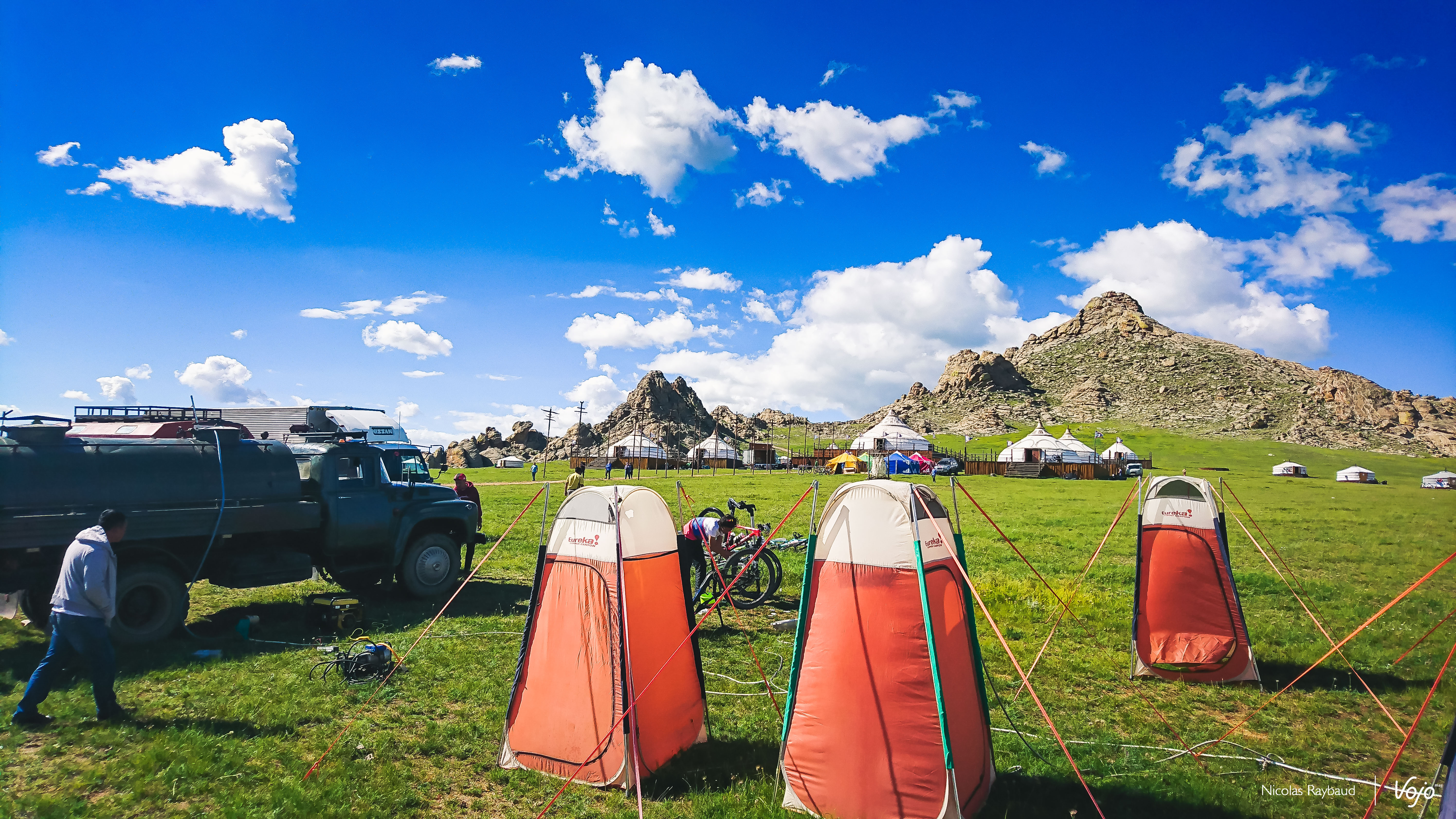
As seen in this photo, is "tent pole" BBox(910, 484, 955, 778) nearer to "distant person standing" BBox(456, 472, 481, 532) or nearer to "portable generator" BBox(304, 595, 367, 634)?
"portable generator" BBox(304, 595, 367, 634)

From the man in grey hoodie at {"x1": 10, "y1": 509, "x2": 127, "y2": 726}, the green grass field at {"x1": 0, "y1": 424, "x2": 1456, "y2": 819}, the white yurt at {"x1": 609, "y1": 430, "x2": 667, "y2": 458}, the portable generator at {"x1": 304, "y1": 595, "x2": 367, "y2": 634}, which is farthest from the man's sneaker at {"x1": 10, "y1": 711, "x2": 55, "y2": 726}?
the white yurt at {"x1": 609, "y1": 430, "x2": 667, "y2": 458}

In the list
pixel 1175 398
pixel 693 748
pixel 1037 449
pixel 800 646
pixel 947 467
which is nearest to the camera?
pixel 800 646

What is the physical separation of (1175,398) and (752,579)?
527 ft

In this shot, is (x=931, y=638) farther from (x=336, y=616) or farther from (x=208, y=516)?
(x=208, y=516)

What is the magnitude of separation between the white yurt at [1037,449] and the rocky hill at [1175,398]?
164 ft

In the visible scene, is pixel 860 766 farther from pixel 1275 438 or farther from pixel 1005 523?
pixel 1275 438

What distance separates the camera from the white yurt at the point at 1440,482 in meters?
58.8

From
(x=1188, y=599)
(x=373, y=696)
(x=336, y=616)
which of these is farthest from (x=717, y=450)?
(x=373, y=696)

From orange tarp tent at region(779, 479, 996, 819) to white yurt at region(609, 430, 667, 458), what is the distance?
82.4m

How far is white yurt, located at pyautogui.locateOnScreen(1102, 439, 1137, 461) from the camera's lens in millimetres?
76500

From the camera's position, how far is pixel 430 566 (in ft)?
43.2

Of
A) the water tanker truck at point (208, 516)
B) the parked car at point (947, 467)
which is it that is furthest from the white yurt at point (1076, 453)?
the water tanker truck at point (208, 516)

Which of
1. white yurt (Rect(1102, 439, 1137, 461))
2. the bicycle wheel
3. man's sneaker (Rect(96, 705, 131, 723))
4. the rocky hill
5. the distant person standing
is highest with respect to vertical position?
the rocky hill

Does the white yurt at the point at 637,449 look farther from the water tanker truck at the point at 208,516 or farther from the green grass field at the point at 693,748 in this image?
the green grass field at the point at 693,748
